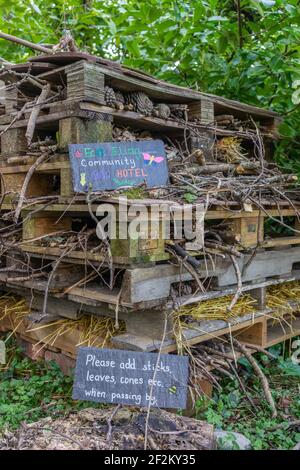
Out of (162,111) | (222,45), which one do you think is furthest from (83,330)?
(222,45)

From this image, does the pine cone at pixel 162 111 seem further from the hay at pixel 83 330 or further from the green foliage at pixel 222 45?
the hay at pixel 83 330

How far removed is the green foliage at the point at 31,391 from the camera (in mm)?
2259

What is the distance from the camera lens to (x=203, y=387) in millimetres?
2430

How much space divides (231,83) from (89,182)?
2.16m

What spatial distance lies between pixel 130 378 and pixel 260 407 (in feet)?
2.89

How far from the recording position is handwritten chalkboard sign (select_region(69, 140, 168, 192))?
228 cm

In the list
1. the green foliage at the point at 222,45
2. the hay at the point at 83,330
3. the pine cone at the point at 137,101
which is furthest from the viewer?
the green foliage at the point at 222,45

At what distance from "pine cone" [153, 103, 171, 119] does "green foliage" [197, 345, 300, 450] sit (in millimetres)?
1651

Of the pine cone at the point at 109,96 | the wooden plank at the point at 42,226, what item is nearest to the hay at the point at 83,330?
the wooden plank at the point at 42,226

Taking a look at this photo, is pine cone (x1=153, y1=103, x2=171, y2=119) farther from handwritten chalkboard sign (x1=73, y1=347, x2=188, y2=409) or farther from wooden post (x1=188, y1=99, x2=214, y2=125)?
handwritten chalkboard sign (x1=73, y1=347, x2=188, y2=409)

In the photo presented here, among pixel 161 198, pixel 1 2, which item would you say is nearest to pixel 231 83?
pixel 161 198

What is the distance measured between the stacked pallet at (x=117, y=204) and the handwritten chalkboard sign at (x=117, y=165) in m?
0.09

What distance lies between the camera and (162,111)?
9.27ft

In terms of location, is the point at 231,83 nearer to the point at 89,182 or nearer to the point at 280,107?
the point at 280,107
